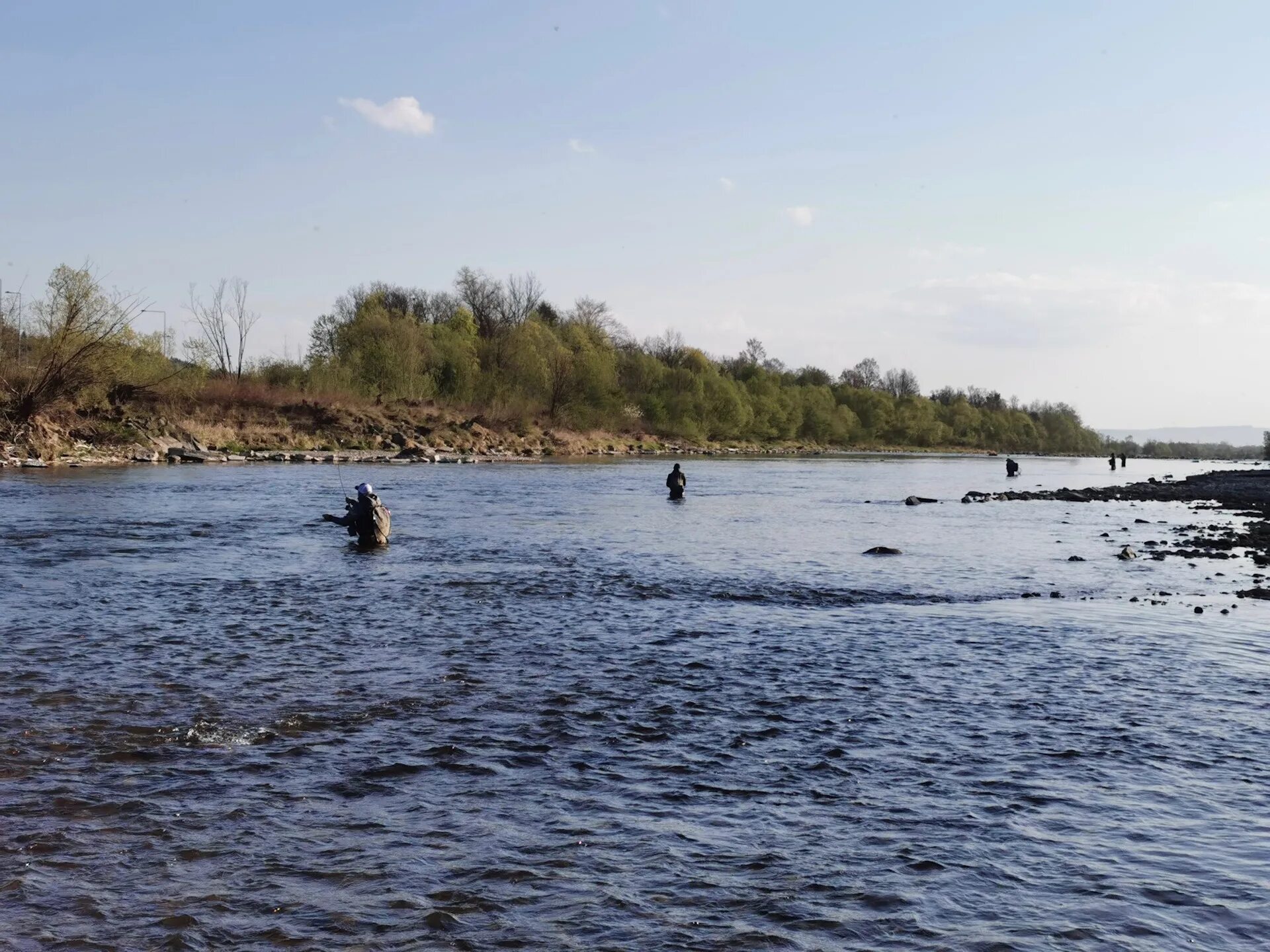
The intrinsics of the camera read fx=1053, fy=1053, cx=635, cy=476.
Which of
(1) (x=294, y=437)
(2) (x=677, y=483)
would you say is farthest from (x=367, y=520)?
(1) (x=294, y=437)

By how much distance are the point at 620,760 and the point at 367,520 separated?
17309 mm

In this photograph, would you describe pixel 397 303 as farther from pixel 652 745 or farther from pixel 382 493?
pixel 652 745

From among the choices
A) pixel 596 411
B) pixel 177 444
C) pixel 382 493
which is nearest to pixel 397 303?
pixel 596 411

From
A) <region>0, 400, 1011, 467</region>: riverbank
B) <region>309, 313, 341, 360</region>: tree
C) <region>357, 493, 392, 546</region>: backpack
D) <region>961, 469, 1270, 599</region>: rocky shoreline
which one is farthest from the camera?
<region>309, 313, 341, 360</region>: tree

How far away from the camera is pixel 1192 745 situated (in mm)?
9828

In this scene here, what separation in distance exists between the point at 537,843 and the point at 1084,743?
559cm

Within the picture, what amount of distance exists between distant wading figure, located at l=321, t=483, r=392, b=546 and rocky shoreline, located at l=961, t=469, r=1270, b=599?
1807cm

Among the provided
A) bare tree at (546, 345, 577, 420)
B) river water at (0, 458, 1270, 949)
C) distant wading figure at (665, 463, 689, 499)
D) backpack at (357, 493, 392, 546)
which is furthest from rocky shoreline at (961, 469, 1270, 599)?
bare tree at (546, 345, 577, 420)

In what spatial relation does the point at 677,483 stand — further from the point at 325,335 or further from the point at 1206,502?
the point at 325,335

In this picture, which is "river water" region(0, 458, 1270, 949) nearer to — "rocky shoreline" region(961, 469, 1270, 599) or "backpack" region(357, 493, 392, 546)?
"backpack" region(357, 493, 392, 546)

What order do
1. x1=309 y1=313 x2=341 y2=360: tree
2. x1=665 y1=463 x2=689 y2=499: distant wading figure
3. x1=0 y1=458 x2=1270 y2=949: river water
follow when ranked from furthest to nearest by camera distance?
x1=309 y1=313 x2=341 y2=360: tree → x1=665 y1=463 x2=689 y2=499: distant wading figure → x1=0 y1=458 x2=1270 y2=949: river water

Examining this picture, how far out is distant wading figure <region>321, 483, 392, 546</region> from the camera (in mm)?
25172

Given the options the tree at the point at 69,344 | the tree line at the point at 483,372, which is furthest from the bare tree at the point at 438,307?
the tree at the point at 69,344

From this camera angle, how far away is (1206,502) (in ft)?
165
